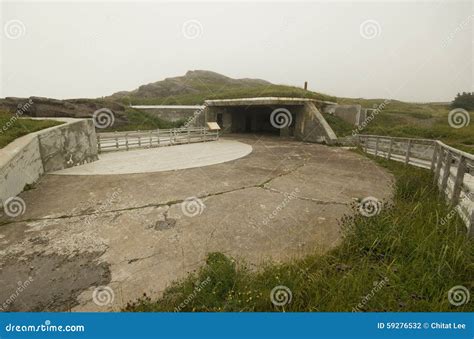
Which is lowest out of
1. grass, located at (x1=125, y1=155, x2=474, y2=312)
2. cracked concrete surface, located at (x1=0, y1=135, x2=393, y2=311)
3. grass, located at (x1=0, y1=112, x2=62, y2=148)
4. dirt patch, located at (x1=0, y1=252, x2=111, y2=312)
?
dirt patch, located at (x1=0, y1=252, x2=111, y2=312)

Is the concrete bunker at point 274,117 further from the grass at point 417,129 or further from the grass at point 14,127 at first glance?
the grass at point 14,127

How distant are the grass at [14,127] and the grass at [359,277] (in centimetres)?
744

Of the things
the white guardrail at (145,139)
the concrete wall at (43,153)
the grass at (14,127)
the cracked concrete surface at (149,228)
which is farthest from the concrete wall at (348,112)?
the grass at (14,127)

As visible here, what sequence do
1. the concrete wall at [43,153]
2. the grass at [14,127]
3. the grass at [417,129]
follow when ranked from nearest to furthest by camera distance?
the concrete wall at [43,153], the grass at [14,127], the grass at [417,129]

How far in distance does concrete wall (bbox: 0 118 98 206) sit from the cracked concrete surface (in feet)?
1.46

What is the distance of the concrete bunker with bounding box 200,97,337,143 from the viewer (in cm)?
1900

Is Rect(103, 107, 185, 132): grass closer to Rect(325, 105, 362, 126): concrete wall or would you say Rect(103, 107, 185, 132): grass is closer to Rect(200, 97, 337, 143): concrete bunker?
Rect(200, 97, 337, 143): concrete bunker

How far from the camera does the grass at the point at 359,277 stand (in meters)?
3.03

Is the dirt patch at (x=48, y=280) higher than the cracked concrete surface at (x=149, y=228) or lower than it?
lower

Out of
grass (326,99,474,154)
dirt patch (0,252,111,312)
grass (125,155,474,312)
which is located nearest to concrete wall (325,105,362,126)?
grass (326,99,474,154)

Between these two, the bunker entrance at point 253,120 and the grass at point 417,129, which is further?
the bunker entrance at point 253,120

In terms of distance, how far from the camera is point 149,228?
501 centimetres

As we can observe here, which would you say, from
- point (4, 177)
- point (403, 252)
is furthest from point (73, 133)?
point (403, 252)

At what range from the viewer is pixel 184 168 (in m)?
9.70
